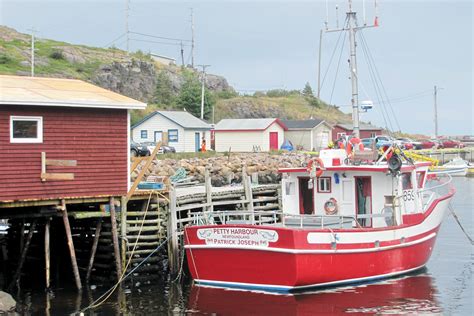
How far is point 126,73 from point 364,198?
61943 mm

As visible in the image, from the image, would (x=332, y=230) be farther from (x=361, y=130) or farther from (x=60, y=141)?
(x=361, y=130)

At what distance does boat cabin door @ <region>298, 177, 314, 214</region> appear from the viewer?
2434cm

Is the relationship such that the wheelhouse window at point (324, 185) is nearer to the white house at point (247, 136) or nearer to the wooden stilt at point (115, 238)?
the wooden stilt at point (115, 238)

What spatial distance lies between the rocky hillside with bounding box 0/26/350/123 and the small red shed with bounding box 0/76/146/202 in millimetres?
48394

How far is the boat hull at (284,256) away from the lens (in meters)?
20.1

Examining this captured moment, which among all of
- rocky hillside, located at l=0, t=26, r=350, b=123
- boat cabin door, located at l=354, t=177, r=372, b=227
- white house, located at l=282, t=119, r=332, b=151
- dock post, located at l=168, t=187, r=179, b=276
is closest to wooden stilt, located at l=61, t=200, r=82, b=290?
dock post, located at l=168, t=187, r=179, b=276

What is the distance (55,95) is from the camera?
69.3ft

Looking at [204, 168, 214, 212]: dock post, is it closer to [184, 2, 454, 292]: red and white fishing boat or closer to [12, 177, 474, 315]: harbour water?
[184, 2, 454, 292]: red and white fishing boat

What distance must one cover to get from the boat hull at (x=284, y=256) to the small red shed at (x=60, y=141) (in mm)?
3046

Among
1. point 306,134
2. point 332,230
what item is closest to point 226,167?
point 332,230

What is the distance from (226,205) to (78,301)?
7674 millimetres

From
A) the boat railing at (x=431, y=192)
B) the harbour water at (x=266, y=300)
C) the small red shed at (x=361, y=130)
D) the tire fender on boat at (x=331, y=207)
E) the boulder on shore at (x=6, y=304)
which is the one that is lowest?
the harbour water at (x=266, y=300)

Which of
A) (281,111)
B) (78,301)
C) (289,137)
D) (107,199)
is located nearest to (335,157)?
(107,199)

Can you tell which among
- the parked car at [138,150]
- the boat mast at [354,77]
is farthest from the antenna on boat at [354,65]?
the parked car at [138,150]
